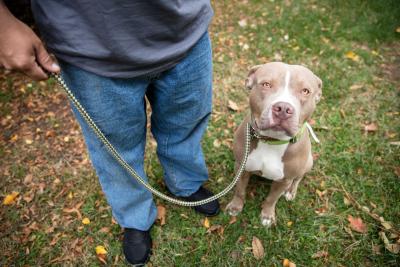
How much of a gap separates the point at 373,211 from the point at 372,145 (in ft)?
2.74

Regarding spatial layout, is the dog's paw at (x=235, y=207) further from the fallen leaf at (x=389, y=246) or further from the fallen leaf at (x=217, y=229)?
the fallen leaf at (x=389, y=246)

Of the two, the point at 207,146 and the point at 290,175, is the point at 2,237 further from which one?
the point at 290,175

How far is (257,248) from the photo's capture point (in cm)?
279

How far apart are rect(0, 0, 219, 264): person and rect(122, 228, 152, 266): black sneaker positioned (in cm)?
27

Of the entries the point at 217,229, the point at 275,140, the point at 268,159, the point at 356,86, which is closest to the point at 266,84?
the point at 275,140

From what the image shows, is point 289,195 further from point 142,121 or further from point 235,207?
point 142,121

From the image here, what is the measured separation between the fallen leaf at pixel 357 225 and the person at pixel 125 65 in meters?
1.60

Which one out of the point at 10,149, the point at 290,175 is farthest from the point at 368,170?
the point at 10,149

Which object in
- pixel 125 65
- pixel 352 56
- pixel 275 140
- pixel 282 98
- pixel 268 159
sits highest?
pixel 125 65

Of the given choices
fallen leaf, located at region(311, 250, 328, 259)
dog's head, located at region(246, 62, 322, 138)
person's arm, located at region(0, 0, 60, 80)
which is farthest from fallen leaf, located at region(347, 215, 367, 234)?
person's arm, located at region(0, 0, 60, 80)

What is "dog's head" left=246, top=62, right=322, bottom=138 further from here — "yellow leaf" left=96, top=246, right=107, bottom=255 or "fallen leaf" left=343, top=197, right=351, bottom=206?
"yellow leaf" left=96, top=246, right=107, bottom=255

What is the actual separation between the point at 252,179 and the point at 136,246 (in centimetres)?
129

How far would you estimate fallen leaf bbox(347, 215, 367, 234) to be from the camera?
2.88m

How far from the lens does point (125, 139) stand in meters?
2.03
